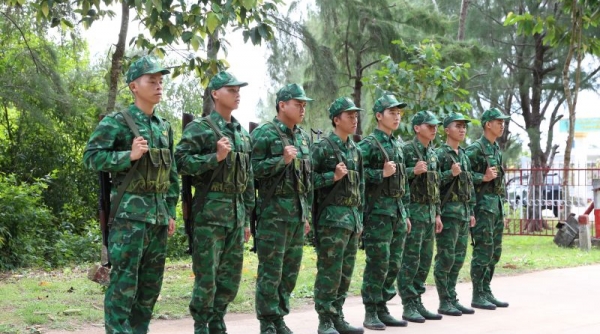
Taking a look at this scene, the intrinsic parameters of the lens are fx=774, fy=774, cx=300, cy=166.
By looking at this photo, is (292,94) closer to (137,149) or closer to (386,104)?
(386,104)

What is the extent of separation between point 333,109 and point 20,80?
6.92 metres

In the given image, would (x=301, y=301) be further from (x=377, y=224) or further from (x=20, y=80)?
(x=20, y=80)

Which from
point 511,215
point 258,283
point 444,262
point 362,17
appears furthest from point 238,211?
point 511,215

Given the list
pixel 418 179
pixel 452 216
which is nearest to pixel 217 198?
pixel 418 179

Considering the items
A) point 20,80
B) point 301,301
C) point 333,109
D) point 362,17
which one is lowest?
point 301,301

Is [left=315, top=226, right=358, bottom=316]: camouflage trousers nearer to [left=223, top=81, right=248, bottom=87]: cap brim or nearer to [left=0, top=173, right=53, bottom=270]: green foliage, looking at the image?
[left=223, top=81, right=248, bottom=87]: cap brim

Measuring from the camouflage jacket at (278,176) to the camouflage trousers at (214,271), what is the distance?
0.52m

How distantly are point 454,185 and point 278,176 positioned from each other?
2.49 meters

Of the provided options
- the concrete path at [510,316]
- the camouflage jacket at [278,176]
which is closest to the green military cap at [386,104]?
the camouflage jacket at [278,176]

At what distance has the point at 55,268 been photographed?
11.0 m

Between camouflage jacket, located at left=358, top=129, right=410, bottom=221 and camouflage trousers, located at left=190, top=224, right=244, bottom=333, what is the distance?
175 cm

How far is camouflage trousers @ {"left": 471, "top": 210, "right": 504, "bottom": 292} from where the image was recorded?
803 cm

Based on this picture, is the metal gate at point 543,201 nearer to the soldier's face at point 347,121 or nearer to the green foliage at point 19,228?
the green foliage at point 19,228

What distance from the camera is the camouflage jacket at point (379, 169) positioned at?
6863mm
